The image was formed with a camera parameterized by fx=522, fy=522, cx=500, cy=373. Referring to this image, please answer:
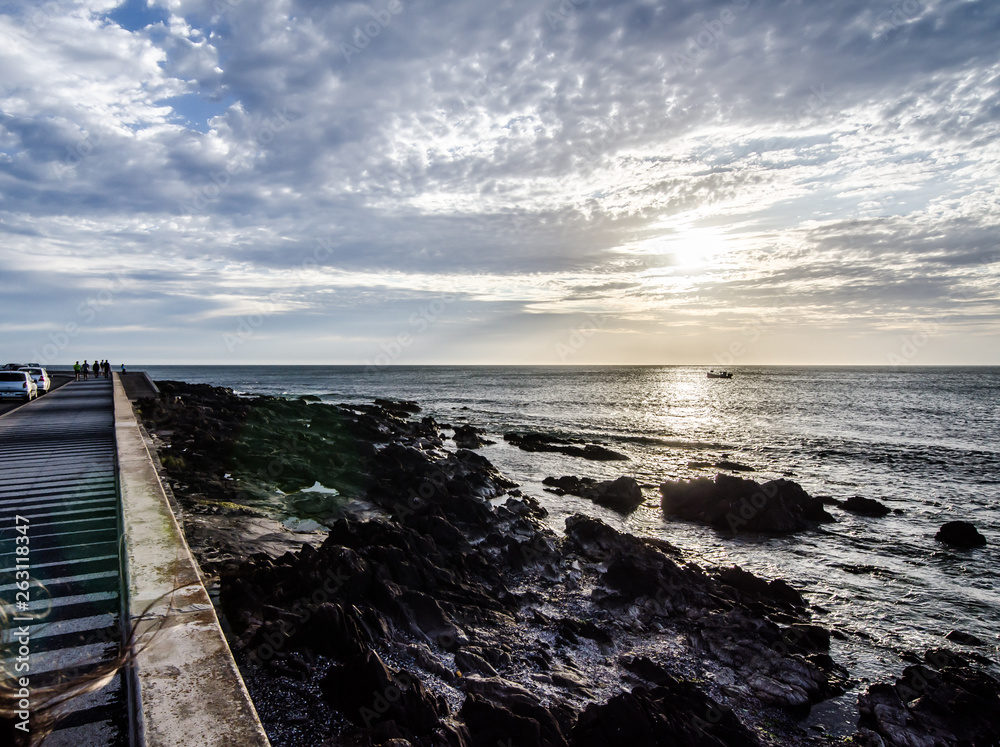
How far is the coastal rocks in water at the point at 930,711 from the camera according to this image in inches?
245

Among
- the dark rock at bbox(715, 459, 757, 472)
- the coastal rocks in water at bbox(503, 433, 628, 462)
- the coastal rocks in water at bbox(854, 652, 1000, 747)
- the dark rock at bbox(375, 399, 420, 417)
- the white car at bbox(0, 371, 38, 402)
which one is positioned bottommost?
the dark rock at bbox(715, 459, 757, 472)

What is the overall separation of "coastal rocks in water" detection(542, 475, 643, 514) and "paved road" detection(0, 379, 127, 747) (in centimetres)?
1346

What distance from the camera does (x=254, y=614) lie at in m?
5.84

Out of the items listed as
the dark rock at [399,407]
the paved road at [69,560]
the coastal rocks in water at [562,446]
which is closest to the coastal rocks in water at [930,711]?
the paved road at [69,560]

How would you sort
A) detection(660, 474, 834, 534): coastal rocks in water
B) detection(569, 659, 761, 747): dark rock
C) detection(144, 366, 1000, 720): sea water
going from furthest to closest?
detection(660, 474, 834, 534): coastal rocks in water < detection(144, 366, 1000, 720): sea water < detection(569, 659, 761, 747): dark rock

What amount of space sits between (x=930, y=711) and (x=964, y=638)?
344 cm

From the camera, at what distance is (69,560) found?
596cm

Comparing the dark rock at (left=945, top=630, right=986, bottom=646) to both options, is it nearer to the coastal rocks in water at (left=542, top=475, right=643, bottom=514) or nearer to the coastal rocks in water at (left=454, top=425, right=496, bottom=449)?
the coastal rocks in water at (left=542, top=475, right=643, bottom=514)

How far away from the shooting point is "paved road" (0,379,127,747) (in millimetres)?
3611

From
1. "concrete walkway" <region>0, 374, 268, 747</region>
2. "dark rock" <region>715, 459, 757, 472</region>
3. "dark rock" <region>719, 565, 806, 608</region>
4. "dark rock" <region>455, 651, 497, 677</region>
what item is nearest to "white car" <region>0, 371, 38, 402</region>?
"concrete walkway" <region>0, 374, 268, 747</region>

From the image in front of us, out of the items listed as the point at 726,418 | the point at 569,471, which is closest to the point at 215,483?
the point at 569,471

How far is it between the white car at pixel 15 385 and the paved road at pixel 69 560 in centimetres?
1606

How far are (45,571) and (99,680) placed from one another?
2.96 meters

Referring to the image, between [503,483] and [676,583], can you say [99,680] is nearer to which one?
[676,583]
